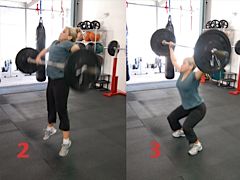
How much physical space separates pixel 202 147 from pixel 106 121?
1028 millimetres

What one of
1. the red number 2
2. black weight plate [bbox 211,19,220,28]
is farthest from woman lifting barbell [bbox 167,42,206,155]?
black weight plate [bbox 211,19,220,28]

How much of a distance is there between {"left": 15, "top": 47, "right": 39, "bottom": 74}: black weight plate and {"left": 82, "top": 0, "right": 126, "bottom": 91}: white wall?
853 mm

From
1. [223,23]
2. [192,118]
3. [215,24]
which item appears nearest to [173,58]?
[192,118]

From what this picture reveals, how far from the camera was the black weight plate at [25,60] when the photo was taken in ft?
6.26

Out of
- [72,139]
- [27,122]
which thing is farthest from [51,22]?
[72,139]

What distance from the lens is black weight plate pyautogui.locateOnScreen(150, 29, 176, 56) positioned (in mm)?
1981

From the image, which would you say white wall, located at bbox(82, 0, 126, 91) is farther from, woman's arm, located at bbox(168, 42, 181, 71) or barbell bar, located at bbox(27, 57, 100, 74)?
barbell bar, located at bbox(27, 57, 100, 74)

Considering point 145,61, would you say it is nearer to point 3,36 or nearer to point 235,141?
point 3,36

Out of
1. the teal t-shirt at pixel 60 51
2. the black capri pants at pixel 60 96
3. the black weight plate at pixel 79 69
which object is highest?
the teal t-shirt at pixel 60 51

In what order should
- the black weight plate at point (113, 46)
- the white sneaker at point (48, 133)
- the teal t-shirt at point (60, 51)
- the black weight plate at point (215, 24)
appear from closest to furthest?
1. the teal t-shirt at point (60, 51)
2. the white sneaker at point (48, 133)
3. the black weight plate at point (113, 46)
4. the black weight plate at point (215, 24)

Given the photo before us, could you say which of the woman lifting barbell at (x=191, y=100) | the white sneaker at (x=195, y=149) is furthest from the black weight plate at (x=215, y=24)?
the white sneaker at (x=195, y=149)

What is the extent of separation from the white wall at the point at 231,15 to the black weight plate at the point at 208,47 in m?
2.05

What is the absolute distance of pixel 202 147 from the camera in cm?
201

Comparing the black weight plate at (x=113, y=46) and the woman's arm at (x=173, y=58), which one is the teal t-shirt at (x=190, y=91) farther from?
the black weight plate at (x=113, y=46)
